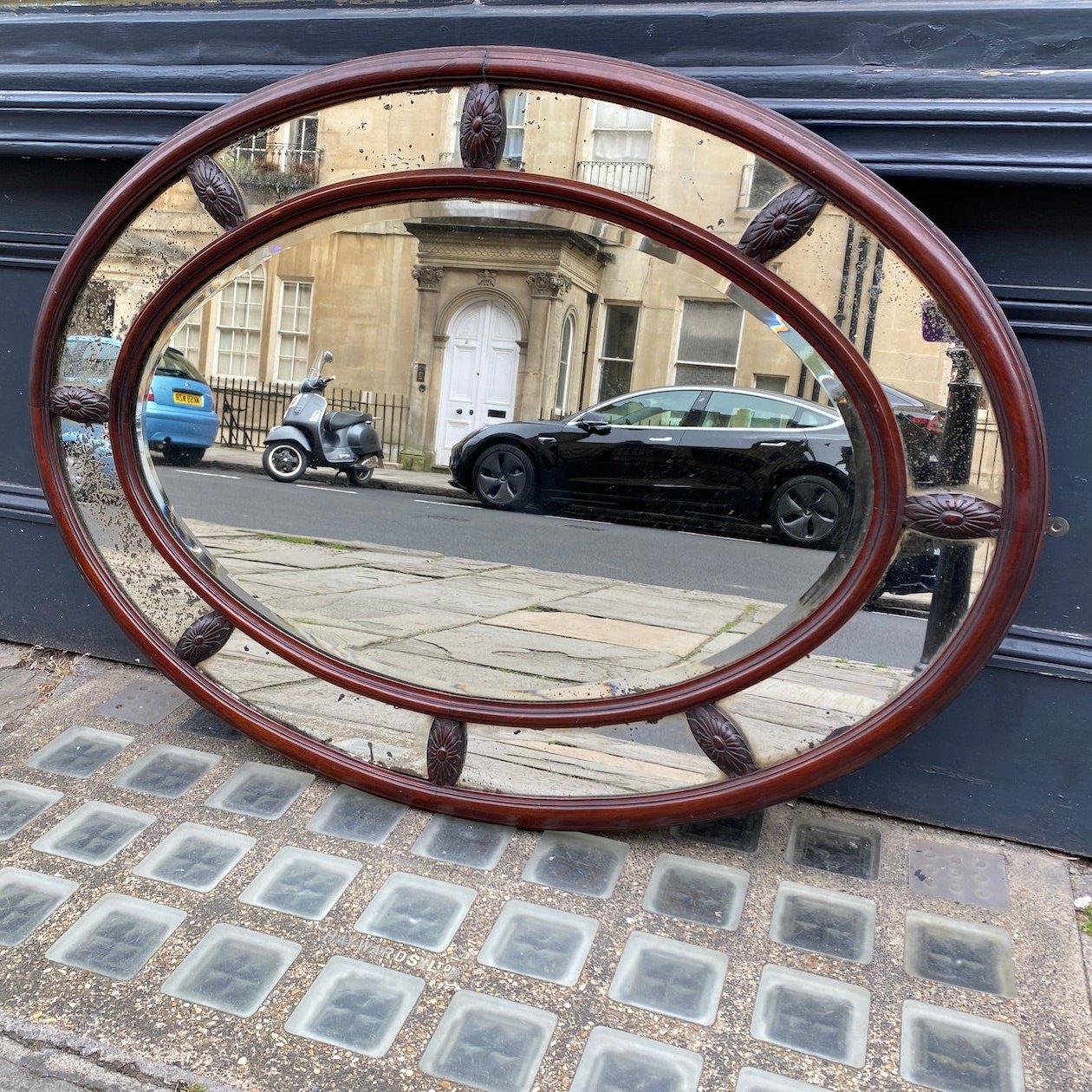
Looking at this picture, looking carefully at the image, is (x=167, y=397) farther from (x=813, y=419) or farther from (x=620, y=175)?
(x=813, y=419)

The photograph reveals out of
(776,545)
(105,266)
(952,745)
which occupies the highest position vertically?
(105,266)

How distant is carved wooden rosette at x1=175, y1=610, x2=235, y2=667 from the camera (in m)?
1.95

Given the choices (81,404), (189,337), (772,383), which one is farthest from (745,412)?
(81,404)

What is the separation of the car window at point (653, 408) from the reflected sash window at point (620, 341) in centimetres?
4

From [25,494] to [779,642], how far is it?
1899 mm

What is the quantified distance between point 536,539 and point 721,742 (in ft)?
1.59

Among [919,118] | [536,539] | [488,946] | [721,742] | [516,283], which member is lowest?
[488,946]

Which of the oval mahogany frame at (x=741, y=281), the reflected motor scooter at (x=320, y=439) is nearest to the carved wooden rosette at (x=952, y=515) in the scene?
the oval mahogany frame at (x=741, y=281)

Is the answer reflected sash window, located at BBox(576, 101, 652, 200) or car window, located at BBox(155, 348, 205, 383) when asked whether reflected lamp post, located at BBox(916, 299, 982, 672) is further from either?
car window, located at BBox(155, 348, 205, 383)

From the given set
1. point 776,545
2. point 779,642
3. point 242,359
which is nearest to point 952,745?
point 779,642

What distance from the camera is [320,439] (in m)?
1.79

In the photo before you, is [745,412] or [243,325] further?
[243,325]

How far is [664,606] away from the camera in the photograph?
1731 millimetres

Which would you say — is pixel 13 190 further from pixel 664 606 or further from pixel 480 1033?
pixel 480 1033
